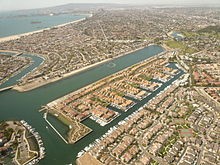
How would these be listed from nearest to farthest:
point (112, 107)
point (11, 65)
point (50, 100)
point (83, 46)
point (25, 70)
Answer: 1. point (112, 107)
2. point (50, 100)
3. point (25, 70)
4. point (11, 65)
5. point (83, 46)

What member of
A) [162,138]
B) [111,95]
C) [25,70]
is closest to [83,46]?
[25,70]

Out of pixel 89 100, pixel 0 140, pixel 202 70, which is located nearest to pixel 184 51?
pixel 202 70

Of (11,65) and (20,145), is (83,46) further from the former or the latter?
(20,145)

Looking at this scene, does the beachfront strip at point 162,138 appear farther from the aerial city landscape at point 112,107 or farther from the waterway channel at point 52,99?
the waterway channel at point 52,99

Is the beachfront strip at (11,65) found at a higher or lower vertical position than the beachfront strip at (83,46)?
lower

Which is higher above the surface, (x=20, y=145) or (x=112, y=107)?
(x=112, y=107)

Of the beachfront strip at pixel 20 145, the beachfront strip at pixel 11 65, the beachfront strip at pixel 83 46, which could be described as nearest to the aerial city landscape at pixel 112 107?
the beachfront strip at pixel 20 145

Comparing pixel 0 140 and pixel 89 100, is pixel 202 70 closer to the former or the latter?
pixel 89 100

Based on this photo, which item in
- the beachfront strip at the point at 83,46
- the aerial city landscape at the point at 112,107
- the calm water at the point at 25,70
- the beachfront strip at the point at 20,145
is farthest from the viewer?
the beachfront strip at the point at 83,46
